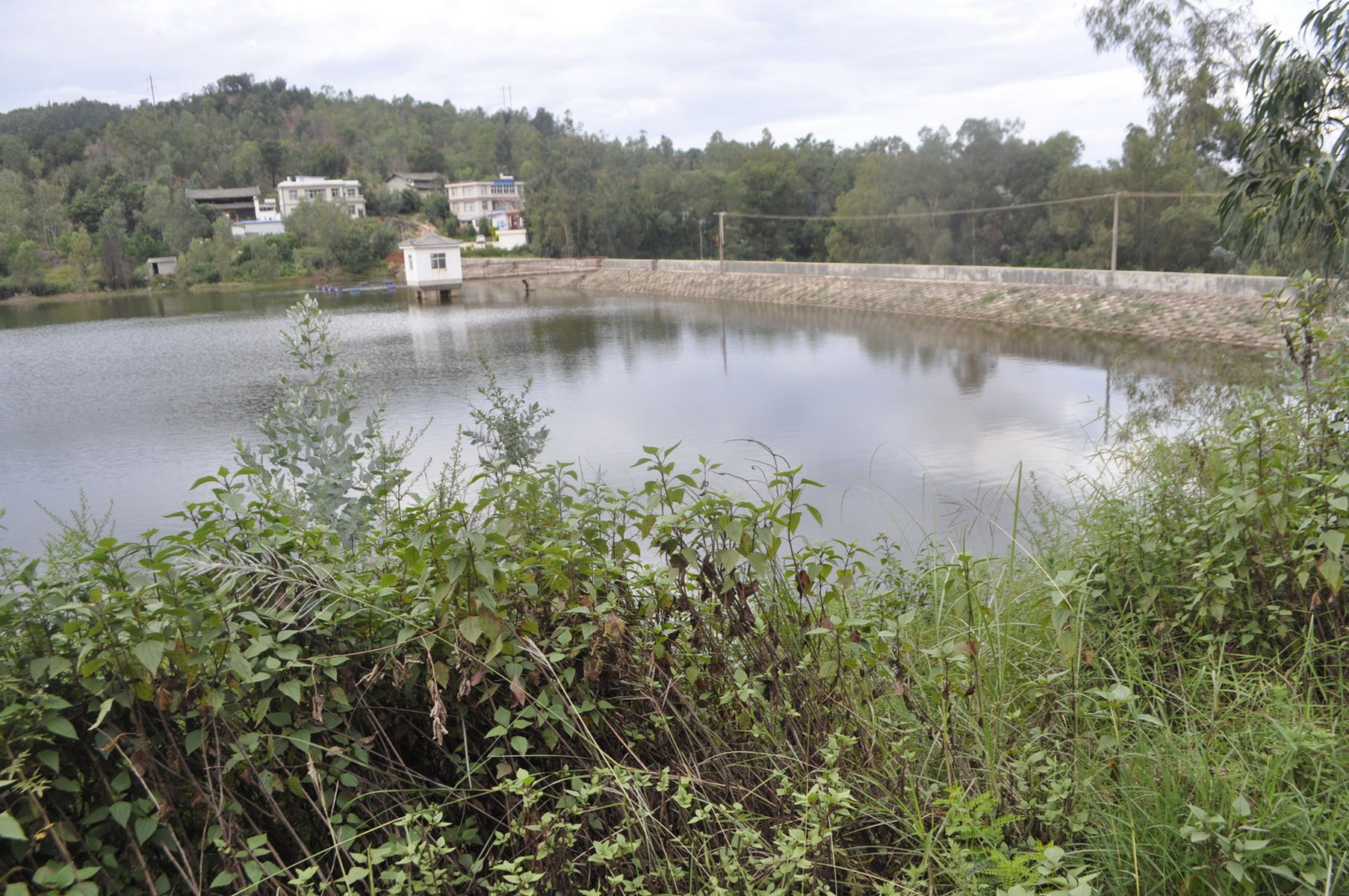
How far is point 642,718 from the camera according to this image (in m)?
1.88

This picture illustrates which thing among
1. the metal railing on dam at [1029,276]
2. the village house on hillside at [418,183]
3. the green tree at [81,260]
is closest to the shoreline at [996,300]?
the metal railing on dam at [1029,276]

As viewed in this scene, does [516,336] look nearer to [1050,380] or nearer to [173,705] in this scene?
[1050,380]

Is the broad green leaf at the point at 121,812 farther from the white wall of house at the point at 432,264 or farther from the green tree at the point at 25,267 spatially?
the green tree at the point at 25,267

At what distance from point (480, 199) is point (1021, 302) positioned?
48549 mm

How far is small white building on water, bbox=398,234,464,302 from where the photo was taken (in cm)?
3328

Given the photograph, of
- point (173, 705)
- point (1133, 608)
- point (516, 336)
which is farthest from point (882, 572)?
point (516, 336)

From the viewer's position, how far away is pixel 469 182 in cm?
6178

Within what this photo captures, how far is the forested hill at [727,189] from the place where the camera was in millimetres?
25484

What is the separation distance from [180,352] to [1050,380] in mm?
15776

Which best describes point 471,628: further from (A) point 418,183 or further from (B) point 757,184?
(A) point 418,183

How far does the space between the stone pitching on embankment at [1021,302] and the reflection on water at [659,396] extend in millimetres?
942

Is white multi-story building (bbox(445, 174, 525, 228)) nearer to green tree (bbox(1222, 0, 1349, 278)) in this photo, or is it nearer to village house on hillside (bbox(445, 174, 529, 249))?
village house on hillside (bbox(445, 174, 529, 249))

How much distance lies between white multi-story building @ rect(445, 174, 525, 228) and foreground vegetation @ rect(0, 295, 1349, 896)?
60966mm

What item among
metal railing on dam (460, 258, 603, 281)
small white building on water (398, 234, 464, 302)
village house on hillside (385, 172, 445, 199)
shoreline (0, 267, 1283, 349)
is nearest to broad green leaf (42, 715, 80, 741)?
shoreline (0, 267, 1283, 349)
